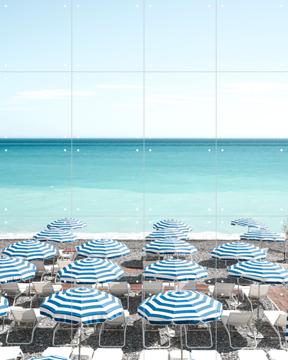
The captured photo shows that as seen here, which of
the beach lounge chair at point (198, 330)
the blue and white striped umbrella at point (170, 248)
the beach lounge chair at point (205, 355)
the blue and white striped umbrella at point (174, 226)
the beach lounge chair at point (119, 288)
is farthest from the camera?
the blue and white striped umbrella at point (174, 226)

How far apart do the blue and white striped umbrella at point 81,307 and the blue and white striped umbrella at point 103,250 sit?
375 centimetres

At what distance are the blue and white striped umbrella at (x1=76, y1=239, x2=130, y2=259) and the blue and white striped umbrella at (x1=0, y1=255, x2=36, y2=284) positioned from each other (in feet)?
6.16

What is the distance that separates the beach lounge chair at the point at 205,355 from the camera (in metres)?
7.30

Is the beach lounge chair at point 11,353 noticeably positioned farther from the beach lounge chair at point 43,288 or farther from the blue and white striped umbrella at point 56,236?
the blue and white striped umbrella at point 56,236

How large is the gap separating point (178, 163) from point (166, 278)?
5160 cm

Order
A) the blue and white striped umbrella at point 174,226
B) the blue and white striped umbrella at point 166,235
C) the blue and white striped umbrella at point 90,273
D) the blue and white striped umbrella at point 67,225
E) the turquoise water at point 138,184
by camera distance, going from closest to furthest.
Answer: the blue and white striped umbrella at point 90,273 < the blue and white striped umbrella at point 166,235 < the blue and white striped umbrella at point 174,226 < the blue and white striped umbrella at point 67,225 < the turquoise water at point 138,184

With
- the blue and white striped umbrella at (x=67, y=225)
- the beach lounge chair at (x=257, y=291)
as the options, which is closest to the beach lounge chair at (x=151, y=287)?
the beach lounge chair at (x=257, y=291)

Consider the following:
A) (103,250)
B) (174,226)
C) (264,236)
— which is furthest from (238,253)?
(174,226)

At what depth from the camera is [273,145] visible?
7962 centimetres

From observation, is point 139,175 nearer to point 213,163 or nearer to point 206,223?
point 213,163

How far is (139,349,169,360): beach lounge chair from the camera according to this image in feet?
24.2

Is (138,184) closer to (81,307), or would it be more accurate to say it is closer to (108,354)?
(108,354)

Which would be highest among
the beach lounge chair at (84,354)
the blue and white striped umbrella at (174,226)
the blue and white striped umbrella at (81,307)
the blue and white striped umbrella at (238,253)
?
the blue and white striped umbrella at (174,226)

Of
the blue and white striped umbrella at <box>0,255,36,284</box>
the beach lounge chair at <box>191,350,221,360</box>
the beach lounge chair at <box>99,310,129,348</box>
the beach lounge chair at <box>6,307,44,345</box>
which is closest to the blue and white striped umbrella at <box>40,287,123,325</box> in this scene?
the beach lounge chair at <box>99,310,129,348</box>
